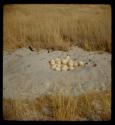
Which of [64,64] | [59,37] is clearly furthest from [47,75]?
[59,37]

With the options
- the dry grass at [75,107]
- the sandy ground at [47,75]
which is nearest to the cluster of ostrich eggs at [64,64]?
the sandy ground at [47,75]

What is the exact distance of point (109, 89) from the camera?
4156 millimetres

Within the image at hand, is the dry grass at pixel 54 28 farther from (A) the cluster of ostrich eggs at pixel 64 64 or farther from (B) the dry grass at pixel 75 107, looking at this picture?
(B) the dry grass at pixel 75 107

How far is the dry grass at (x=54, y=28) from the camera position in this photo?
4.19 metres

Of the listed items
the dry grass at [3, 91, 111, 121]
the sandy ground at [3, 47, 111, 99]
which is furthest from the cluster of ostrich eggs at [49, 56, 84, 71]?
the dry grass at [3, 91, 111, 121]

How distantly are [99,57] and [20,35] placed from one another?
62cm

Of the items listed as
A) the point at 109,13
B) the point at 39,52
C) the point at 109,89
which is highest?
the point at 109,13

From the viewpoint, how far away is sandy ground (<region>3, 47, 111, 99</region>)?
4164 millimetres

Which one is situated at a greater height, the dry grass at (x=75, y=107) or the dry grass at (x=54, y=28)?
the dry grass at (x=54, y=28)

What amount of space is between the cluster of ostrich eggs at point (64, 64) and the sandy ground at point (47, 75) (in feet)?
0.09

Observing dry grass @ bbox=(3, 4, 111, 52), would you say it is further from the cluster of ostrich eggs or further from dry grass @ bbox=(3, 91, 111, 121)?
dry grass @ bbox=(3, 91, 111, 121)

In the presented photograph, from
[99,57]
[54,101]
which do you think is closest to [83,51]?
[99,57]

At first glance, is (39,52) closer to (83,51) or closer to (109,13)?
(83,51)
